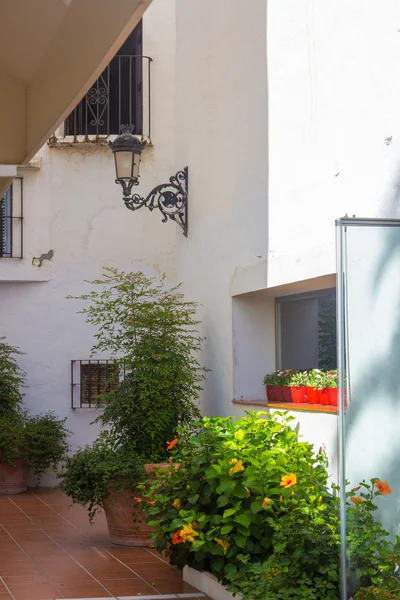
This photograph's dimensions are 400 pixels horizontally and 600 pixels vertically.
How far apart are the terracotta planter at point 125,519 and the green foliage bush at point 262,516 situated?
4.12ft

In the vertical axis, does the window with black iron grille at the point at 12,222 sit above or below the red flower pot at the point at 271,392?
above

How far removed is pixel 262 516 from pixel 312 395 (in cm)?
132

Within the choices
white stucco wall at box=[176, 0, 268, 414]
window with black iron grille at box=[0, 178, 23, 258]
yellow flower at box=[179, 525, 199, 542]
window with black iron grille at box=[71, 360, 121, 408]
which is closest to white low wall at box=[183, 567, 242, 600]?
Result: yellow flower at box=[179, 525, 199, 542]

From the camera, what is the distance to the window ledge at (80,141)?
12789mm

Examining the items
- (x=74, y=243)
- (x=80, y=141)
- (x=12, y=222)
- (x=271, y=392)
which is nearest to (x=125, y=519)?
(x=271, y=392)

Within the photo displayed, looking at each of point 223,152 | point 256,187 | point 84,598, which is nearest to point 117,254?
point 223,152

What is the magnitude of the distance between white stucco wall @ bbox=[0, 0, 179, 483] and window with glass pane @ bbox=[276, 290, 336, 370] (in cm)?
459

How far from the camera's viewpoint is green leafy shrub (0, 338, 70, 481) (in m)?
11.8

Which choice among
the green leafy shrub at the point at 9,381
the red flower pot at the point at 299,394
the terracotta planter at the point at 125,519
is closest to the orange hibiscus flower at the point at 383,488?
the red flower pot at the point at 299,394

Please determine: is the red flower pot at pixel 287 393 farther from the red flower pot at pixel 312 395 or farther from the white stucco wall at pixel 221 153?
the white stucco wall at pixel 221 153

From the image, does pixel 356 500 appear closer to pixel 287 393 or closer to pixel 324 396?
pixel 324 396

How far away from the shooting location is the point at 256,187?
26.2 feet

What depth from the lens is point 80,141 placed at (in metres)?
12.9

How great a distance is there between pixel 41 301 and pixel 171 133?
3.05m
